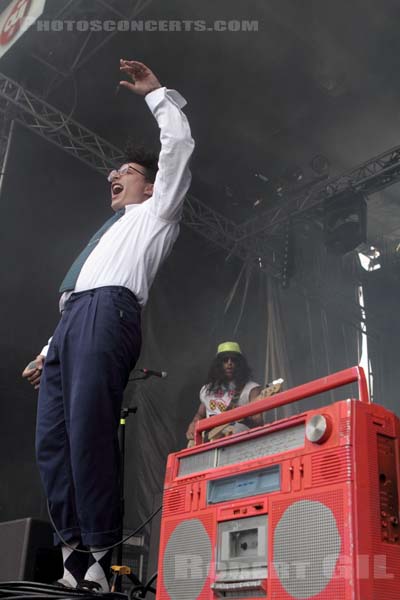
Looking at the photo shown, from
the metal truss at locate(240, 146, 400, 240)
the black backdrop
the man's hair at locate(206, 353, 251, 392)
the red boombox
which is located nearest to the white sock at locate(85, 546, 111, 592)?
the red boombox

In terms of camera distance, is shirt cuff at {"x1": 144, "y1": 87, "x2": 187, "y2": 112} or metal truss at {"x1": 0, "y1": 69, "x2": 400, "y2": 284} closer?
shirt cuff at {"x1": 144, "y1": 87, "x2": 187, "y2": 112}

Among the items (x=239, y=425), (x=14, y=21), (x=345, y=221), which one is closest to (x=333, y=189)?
(x=345, y=221)

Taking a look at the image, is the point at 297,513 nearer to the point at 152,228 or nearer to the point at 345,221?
the point at 152,228

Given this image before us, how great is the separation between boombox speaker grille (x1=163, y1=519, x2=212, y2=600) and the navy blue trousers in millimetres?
254

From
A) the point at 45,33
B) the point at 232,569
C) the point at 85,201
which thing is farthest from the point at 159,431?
the point at 232,569

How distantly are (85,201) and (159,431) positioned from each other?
177 cm

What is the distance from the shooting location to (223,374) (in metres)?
3.50

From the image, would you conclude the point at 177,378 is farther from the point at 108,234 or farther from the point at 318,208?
the point at 108,234

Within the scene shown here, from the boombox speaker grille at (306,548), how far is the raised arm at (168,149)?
2.55ft

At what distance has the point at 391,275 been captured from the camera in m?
6.68

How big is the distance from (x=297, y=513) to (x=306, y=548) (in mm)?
41

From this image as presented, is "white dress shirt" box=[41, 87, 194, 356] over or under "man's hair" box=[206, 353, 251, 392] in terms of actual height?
under

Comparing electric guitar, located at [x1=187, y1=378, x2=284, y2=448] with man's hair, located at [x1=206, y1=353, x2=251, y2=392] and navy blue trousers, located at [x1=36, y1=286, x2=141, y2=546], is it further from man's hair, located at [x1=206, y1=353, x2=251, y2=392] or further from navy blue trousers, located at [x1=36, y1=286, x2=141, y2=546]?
navy blue trousers, located at [x1=36, y1=286, x2=141, y2=546]

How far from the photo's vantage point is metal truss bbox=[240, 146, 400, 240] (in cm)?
489
